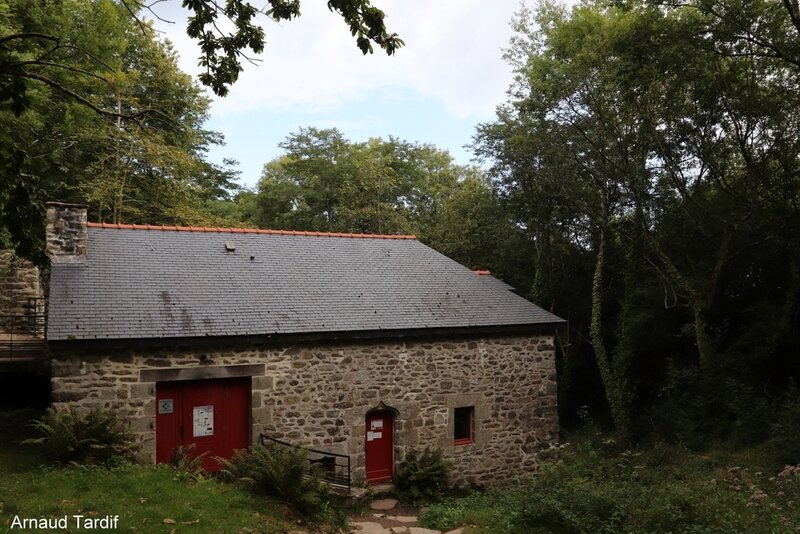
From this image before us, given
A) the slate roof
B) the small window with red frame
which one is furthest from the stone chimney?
the small window with red frame

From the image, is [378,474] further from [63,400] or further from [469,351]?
[63,400]

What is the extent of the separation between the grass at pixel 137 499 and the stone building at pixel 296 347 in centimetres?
152

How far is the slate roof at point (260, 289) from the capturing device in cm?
1025

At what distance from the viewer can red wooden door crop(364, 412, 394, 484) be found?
1187cm

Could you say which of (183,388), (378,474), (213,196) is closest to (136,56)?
(213,196)

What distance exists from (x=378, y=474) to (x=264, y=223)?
899 inches

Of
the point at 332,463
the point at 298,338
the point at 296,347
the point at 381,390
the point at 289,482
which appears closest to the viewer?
the point at 289,482

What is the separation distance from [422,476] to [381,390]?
195 centimetres

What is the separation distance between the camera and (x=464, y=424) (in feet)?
42.7

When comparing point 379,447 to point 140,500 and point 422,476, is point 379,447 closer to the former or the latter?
point 422,476

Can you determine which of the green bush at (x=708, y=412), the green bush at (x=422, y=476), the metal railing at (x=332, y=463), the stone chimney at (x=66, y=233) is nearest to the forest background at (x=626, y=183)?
the green bush at (x=708, y=412)

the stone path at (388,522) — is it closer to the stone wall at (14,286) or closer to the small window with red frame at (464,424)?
the small window with red frame at (464,424)

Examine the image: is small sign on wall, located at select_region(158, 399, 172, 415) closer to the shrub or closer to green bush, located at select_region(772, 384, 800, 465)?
the shrub

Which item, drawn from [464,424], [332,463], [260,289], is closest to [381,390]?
[332,463]
